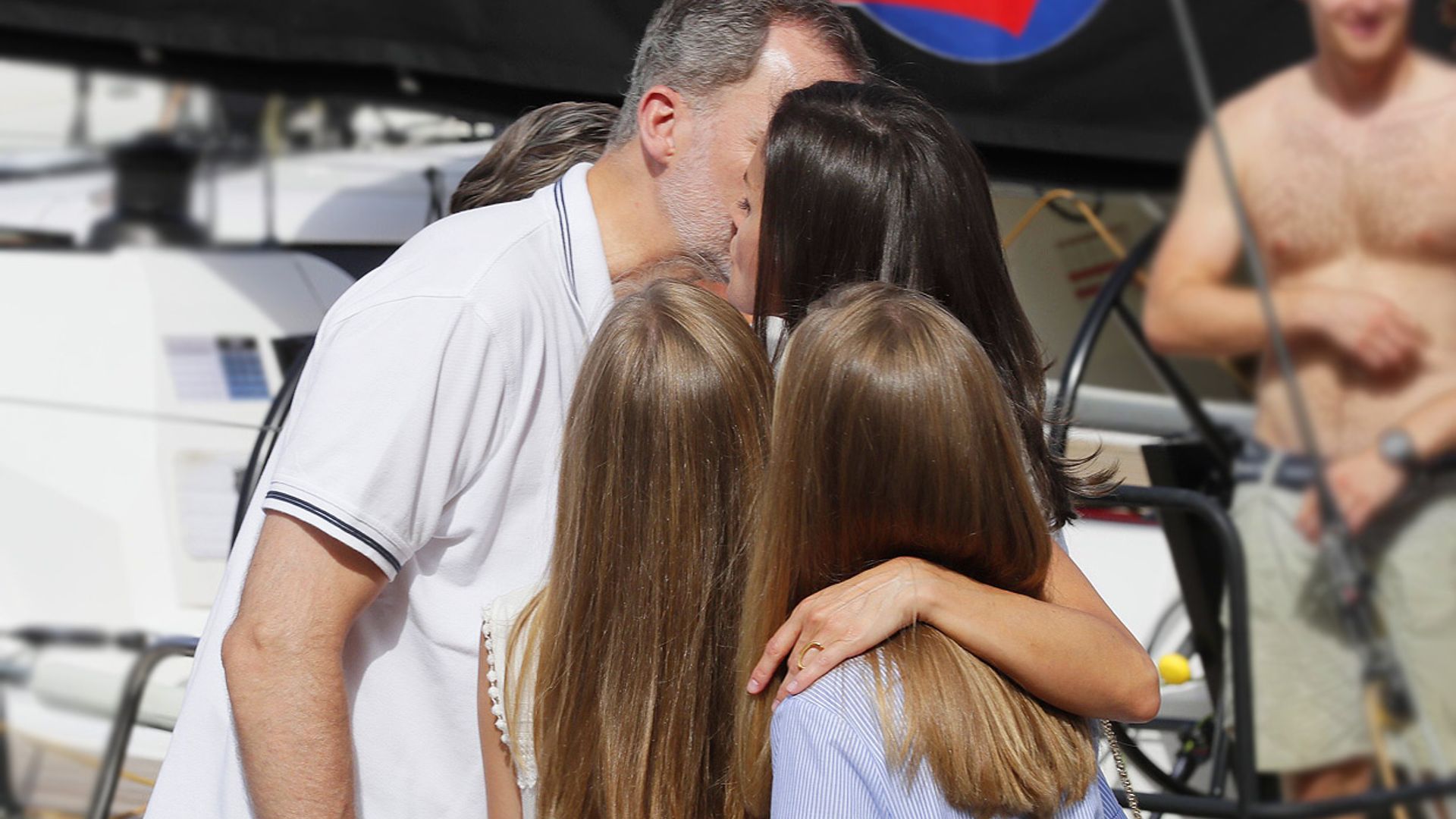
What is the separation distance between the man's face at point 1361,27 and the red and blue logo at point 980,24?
0.33 meters

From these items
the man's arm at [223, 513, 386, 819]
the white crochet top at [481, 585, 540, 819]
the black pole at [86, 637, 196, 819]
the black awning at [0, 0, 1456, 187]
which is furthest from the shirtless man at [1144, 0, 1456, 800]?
the black pole at [86, 637, 196, 819]

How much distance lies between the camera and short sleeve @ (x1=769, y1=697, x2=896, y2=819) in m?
0.74

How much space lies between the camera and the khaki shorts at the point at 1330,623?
1.43 metres

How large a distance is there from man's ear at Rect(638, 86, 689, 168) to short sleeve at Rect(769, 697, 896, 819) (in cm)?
62

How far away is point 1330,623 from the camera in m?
1.51

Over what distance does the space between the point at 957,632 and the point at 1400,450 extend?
895 mm

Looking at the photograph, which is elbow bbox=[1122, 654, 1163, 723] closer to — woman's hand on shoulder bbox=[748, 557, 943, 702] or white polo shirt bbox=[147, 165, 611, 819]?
woman's hand on shoulder bbox=[748, 557, 943, 702]

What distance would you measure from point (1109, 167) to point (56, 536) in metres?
2.57

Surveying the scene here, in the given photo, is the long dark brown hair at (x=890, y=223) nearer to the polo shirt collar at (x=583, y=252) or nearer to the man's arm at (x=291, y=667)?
the polo shirt collar at (x=583, y=252)

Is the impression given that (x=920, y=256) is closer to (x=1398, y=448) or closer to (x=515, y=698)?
(x=515, y=698)

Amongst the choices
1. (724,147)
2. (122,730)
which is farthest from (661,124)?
(122,730)

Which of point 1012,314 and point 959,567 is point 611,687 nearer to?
point 959,567

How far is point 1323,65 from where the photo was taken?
149cm

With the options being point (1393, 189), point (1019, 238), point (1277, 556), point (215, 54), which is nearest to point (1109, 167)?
point (1019, 238)
